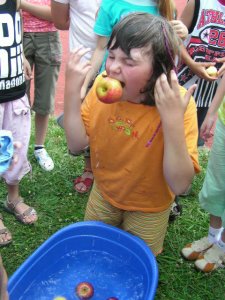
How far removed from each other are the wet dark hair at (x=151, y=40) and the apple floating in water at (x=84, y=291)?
1.12m

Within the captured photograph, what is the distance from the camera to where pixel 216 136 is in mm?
2105

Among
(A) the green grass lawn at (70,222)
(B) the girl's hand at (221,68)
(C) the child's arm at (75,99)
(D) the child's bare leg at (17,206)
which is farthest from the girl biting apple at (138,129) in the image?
(B) the girl's hand at (221,68)

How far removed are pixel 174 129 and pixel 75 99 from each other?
42cm

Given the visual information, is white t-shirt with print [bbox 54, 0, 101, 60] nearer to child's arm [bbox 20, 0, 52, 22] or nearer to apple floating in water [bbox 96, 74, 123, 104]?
child's arm [bbox 20, 0, 52, 22]

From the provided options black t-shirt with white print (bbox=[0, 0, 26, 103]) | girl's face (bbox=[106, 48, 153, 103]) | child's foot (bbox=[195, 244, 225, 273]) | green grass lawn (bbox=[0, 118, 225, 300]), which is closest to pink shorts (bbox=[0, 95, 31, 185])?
black t-shirt with white print (bbox=[0, 0, 26, 103])

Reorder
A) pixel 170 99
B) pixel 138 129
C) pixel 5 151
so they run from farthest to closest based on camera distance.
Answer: pixel 138 129, pixel 170 99, pixel 5 151

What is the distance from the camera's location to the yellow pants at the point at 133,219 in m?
2.04

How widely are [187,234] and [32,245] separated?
→ 972 millimetres

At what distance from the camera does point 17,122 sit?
→ 7.52 feet

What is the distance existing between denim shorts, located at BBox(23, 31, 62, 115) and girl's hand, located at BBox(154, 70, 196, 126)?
1512 millimetres

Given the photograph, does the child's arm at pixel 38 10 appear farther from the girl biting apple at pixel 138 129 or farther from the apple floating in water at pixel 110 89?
the apple floating in water at pixel 110 89

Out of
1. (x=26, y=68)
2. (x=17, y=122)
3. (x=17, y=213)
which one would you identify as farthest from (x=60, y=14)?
(x=17, y=213)

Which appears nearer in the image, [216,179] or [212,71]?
[216,179]

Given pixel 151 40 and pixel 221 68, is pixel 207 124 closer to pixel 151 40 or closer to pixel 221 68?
pixel 221 68
